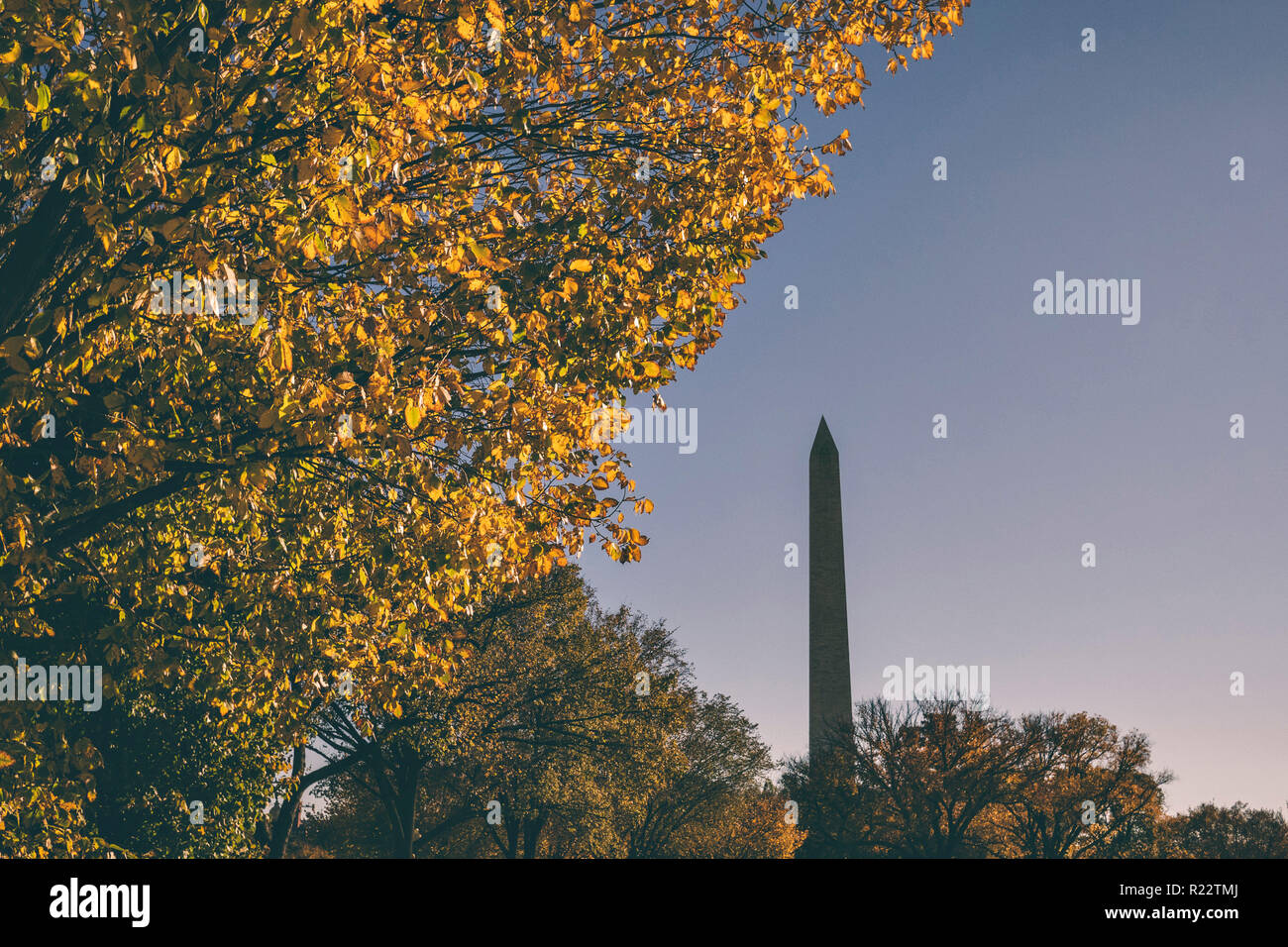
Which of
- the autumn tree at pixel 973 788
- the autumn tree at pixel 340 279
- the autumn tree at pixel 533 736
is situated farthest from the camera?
the autumn tree at pixel 973 788

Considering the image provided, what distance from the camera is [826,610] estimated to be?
46.4 meters

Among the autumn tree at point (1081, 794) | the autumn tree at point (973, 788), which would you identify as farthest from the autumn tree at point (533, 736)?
the autumn tree at point (1081, 794)

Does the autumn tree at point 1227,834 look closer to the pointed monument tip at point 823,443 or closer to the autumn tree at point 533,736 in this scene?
the pointed monument tip at point 823,443

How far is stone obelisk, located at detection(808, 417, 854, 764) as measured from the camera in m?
46.4

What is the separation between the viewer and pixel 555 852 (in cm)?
4941

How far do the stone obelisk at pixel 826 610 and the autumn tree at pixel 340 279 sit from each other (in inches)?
1455

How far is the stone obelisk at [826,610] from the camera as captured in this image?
46.4 m

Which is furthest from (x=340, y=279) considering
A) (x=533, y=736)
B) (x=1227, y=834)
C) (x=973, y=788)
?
(x=1227, y=834)

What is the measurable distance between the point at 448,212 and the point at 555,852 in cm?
4531
